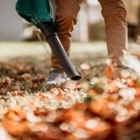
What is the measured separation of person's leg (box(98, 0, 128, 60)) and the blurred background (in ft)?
32.4

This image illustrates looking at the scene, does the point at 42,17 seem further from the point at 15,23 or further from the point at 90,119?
the point at 15,23

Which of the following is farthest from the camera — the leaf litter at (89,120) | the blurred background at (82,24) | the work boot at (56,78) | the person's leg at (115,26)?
the blurred background at (82,24)

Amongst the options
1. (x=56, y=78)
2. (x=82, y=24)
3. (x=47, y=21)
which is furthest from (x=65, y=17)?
(x=82, y=24)

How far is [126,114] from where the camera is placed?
3.31 metres

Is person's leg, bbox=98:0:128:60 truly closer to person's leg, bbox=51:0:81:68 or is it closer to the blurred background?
person's leg, bbox=51:0:81:68

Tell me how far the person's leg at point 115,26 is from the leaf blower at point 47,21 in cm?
47

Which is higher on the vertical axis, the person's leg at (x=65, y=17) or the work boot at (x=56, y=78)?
the person's leg at (x=65, y=17)

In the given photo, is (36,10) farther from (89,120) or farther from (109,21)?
(89,120)

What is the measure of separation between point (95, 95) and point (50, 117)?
28 centimetres

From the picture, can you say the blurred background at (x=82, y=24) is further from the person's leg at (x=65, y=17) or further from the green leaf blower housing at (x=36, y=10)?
the green leaf blower housing at (x=36, y=10)

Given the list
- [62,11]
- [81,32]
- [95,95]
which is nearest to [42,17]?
[62,11]

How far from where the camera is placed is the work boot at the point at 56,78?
606cm

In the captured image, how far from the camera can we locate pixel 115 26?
607 cm

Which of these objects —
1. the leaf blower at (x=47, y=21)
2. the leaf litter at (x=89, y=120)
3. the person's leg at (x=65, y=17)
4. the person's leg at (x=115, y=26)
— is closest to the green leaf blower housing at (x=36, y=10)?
the leaf blower at (x=47, y=21)
